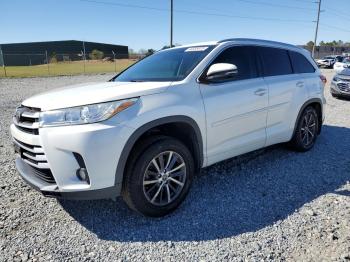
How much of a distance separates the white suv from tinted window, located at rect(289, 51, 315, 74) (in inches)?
22.4

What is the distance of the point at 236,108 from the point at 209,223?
54.5 inches

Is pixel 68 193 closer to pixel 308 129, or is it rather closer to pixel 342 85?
pixel 308 129

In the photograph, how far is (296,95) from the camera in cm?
480

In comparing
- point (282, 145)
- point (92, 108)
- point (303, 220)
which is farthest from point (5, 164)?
point (282, 145)

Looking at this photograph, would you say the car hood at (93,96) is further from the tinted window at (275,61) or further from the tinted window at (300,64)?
the tinted window at (300,64)

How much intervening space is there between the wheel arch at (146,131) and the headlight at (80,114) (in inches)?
11.2

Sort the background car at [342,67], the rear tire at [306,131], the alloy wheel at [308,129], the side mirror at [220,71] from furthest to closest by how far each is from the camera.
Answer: the background car at [342,67] → the alloy wheel at [308,129] → the rear tire at [306,131] → the side mirror at [220,71]

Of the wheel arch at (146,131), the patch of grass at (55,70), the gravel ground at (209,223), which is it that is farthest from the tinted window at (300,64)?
the patch of grass at (55,70)

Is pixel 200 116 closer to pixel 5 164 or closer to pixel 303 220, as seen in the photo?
pixel 303 220

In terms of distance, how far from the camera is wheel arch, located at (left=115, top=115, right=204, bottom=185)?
2844 millimetres

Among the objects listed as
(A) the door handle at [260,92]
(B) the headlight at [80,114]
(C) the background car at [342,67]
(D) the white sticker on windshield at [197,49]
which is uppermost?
(D) the white sticker on windshield at [197,49]

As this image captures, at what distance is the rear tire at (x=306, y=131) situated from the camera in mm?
5039

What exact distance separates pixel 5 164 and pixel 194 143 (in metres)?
3.04

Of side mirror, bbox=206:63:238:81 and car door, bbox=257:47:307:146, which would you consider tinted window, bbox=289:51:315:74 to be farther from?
side mirror, bbox=206:63:238:81
